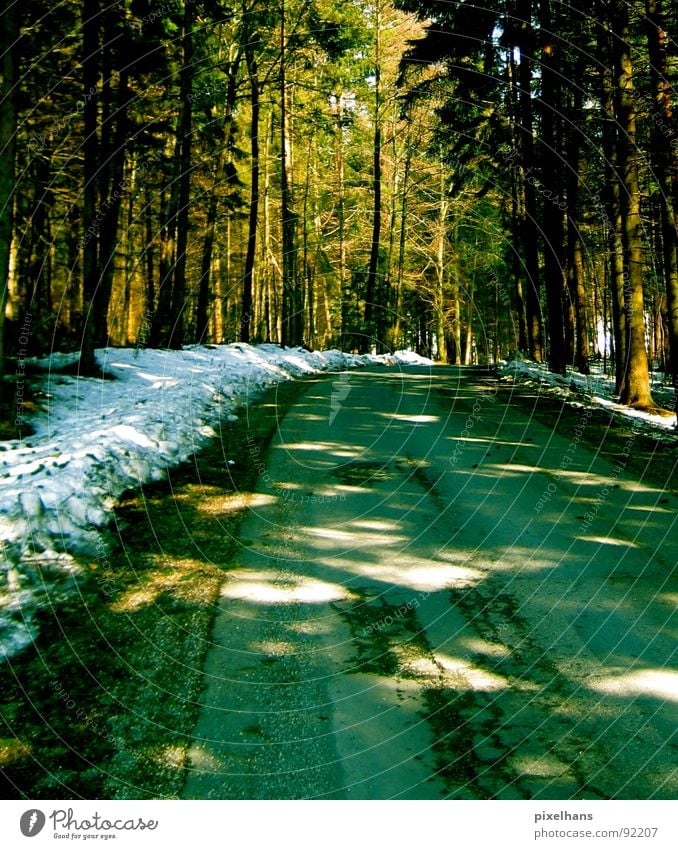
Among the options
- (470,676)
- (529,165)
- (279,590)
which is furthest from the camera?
(529,165)

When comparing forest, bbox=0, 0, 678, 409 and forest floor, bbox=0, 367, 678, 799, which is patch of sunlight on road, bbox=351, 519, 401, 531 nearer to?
forest floor, bbox=0, 367, 678, 799

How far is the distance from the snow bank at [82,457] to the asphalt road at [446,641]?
1432 mm

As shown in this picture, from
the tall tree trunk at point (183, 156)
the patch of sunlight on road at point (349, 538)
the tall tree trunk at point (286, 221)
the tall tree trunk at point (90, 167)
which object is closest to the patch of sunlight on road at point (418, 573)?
the patch of sunlight on road at point (349, 538)

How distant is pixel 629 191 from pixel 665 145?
11.3 feet

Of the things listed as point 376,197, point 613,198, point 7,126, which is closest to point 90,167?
point 7,126

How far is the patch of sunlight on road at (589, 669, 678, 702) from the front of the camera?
3510 millimetres

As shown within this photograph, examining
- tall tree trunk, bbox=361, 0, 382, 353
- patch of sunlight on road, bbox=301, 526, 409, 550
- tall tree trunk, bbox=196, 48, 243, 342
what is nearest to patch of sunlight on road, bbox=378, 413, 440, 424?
patch of sunlight on road, bbox=301, 526, 409, 550

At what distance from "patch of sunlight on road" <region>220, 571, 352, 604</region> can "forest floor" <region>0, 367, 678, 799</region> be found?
0.02m

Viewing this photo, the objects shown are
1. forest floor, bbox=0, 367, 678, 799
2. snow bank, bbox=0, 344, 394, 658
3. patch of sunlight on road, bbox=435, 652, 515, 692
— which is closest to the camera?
forest floor, bbox=0, 367, 678, 799

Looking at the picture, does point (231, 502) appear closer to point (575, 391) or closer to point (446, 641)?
point (446, 641)

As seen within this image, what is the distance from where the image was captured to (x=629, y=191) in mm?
12531

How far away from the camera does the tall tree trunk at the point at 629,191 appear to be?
40.8 feet

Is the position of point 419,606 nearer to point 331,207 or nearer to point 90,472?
point 90,472

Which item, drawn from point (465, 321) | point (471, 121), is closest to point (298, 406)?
point (471, 121)
